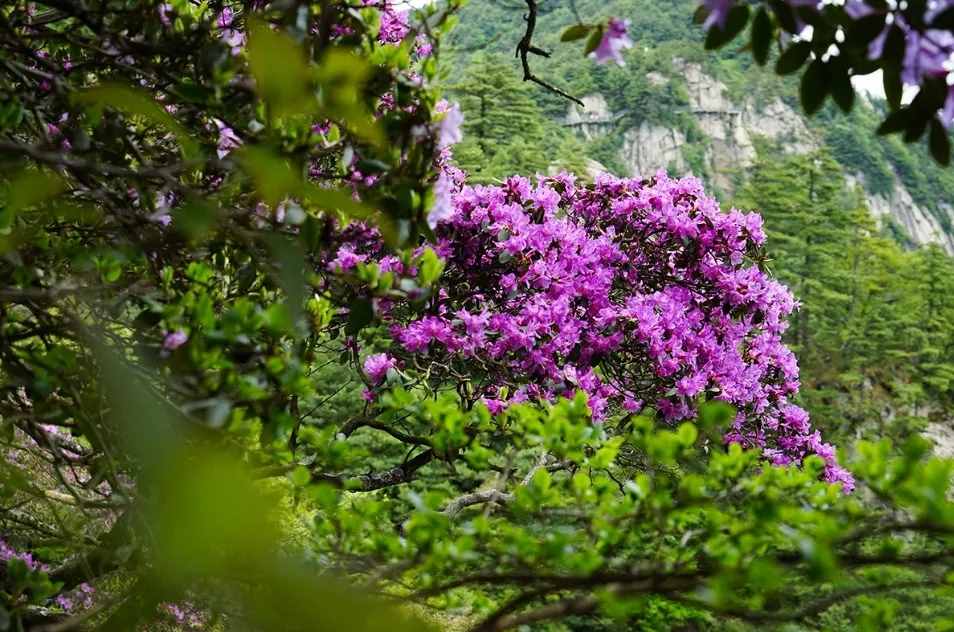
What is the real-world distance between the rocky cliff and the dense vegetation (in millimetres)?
60315

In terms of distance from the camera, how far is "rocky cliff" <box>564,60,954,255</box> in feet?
209

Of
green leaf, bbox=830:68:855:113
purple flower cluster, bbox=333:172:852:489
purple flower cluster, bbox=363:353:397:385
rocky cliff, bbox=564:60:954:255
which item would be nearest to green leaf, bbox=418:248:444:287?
green leaf, bbox=830:68:855:113

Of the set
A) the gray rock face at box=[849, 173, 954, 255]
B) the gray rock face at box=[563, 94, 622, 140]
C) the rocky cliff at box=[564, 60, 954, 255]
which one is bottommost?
the gray rock face at box=[849, 173, 954, 255]

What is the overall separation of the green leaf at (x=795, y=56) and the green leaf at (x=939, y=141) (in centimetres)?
25

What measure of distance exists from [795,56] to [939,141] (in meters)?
0.29

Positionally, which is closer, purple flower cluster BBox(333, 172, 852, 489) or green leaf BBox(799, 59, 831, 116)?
green leaf BBox(799, 59, 831, 116)

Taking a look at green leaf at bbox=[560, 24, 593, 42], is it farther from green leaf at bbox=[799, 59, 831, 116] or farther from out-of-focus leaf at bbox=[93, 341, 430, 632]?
out-of-focus leaf at bbox=[93, 341, 430, 632]

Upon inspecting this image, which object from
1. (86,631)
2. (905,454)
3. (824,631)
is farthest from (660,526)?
(86,631)

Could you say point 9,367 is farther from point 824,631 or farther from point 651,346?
point 651,346

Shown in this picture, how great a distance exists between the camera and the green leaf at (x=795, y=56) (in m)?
1.40

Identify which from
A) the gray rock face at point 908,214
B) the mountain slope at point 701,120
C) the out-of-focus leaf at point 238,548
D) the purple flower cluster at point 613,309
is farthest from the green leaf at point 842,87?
the gray rock face at point 908,214

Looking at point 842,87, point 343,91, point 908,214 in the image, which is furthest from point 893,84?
point 908,214

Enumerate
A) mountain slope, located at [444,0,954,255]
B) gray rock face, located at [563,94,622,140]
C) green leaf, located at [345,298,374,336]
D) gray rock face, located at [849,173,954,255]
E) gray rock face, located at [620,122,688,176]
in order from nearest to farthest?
green leaf, located at [345,298,374,336] < gray rock face, located at [620,122,688,176] < mountain slope, located at [444,0,954,255] < gray rock face, located at [563,94,622,140] < gray rock face, located at [849,173,954,255]

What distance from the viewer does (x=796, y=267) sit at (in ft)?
90.9
